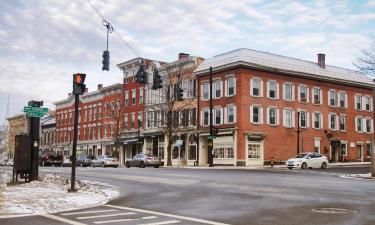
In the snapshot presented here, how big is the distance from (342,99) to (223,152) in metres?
18.3

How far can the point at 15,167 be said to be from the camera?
64.1ft

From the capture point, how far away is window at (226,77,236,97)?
53.5 m

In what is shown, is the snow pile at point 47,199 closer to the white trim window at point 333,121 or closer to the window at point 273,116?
the window at point 273,116

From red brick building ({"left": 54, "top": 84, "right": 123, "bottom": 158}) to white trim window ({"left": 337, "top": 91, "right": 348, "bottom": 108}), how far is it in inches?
1205

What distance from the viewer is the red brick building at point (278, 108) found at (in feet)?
173

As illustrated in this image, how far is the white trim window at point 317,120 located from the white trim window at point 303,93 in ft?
6.82

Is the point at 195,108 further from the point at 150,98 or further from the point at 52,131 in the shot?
the point at 52,131

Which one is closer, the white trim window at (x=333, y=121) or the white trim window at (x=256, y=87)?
the white trim window at (x=256, y=87)

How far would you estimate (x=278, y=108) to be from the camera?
5547 centimetres

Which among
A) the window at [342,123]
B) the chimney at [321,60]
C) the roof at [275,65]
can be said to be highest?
the chimney at [321,60]

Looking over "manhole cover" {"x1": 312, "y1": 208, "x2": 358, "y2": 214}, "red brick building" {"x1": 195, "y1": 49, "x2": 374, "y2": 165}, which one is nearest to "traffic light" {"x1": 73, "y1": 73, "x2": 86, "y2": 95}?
"manhole cover" {"x1": 312, "y1": 208, "x2": 358, "y2": 214}

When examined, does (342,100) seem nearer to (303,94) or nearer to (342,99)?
(342,99)

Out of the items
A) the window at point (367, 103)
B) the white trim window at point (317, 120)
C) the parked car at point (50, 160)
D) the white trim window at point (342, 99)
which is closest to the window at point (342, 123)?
the white trim window at point (342, 99)

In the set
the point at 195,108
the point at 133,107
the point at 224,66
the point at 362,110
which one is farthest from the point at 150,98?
the point at 362,110
